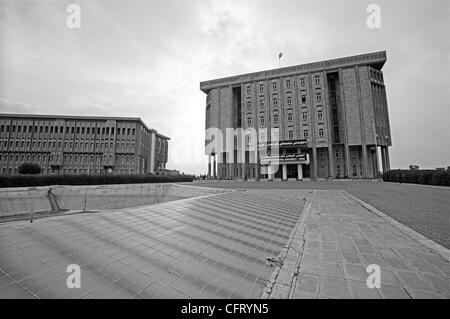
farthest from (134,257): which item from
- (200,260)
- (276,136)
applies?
(276,136)

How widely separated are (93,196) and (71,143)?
45.2 metres

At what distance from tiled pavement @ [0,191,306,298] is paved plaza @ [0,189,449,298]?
0.01 meters

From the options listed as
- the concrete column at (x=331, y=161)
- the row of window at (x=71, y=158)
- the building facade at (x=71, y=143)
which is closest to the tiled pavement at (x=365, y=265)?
the concrete column at (x=331, y=161)

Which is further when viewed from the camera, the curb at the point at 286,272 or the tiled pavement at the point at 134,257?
the curb at the point at 286,272

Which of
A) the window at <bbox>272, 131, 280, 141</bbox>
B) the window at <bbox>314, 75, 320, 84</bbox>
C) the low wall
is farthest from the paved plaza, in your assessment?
the window at <bbox>314, 75, 320, 84</bbox>

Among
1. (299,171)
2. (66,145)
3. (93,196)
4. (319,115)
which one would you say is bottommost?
(93,196)

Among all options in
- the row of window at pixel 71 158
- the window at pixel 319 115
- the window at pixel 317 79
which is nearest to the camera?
the window at pixel 319 115

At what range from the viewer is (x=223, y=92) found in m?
57.4

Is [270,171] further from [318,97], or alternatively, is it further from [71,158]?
[71,158]

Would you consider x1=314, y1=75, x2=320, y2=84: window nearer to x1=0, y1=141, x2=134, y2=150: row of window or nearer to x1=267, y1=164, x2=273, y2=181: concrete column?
x1=267, y1=164, x2=273, y2=181: concrete column

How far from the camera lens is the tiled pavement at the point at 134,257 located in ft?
7.25

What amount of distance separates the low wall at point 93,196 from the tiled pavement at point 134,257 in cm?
1485

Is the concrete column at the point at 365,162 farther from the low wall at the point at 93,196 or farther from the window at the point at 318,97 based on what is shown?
the low wall at the point at 93,196

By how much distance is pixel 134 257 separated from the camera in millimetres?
2926
